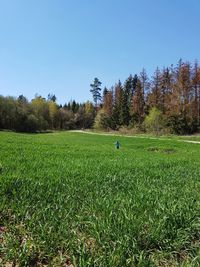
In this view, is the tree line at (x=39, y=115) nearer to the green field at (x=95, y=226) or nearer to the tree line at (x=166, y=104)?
the tree line at (x=166, y=104)

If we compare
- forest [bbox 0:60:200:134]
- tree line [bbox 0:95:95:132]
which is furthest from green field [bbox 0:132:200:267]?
tree line [bbox 0:95:95:132]

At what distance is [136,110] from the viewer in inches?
3526

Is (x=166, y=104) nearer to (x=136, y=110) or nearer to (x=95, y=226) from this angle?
(x=136, y=110)

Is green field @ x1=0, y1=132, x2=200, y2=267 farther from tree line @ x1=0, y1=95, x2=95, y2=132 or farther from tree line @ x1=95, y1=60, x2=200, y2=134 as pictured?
tree line @ x1=0, y1=95, x2=95, y2=132

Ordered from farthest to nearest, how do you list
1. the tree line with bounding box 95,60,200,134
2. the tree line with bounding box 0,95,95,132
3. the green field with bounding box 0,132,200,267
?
the tree line with bounding box 0,95,95,132
the tree line with bounding box 95,60,200,134
the green field with bounding box 0,132,200,267

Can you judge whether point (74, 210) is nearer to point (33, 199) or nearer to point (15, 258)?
point (33, 199)

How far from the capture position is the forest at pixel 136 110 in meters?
72.2

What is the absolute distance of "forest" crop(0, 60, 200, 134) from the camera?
7219cm

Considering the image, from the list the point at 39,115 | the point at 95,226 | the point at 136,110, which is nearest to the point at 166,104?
the point at 136,110

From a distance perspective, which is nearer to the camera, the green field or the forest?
the green field

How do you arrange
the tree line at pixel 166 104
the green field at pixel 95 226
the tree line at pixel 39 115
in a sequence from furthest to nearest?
the tree line at pixel 39 115 < the tree line at pixel 166 104 < the green field at pixel 95 226

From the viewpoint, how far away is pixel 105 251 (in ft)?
14.9

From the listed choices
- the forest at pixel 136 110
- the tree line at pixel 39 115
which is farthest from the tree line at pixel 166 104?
the tree line at pixel 39 115

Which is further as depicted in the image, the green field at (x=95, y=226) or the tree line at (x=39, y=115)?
the tree line at (x=39, y=115)
